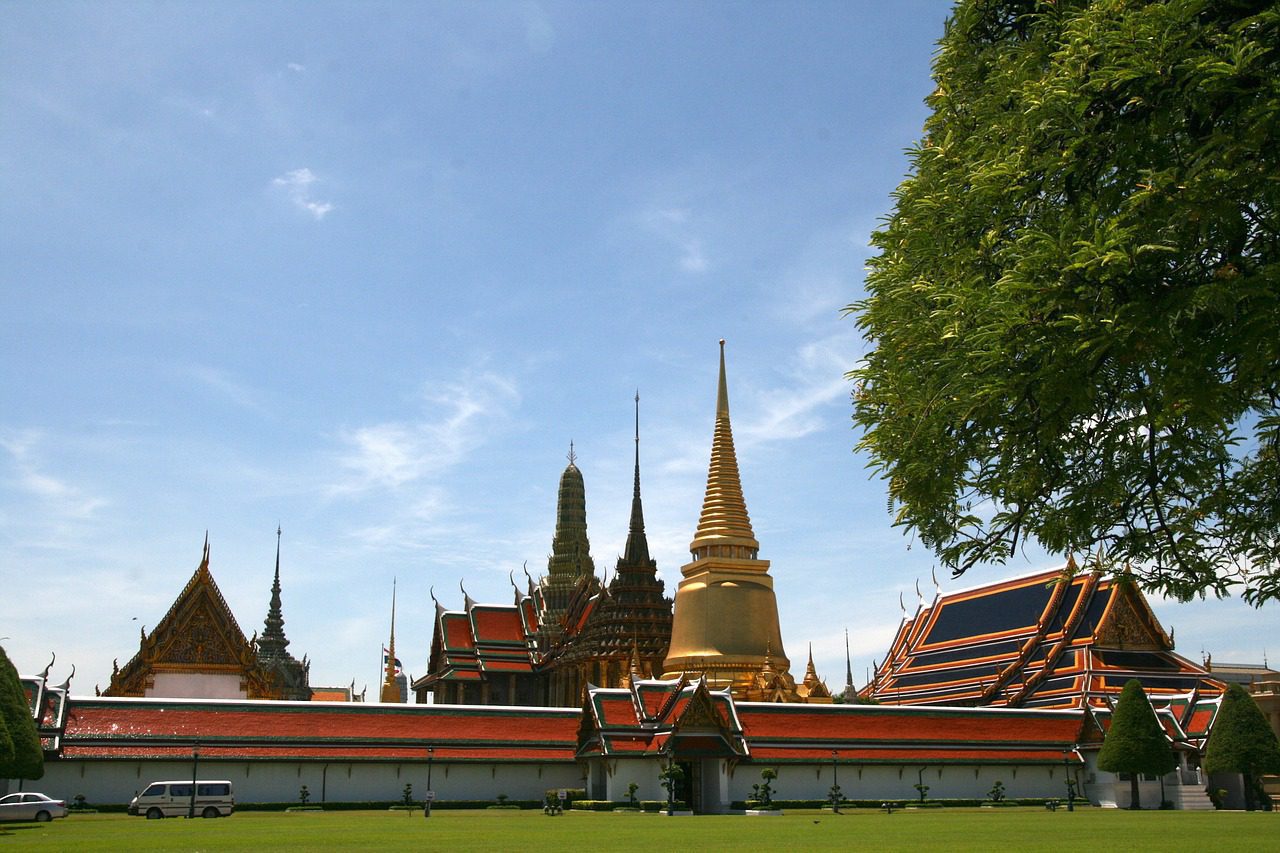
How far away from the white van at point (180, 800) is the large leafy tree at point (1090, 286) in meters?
29.5

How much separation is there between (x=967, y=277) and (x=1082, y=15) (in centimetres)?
249

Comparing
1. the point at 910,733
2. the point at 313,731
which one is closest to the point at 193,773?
the point at 313,731

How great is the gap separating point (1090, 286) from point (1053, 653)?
4931 cm

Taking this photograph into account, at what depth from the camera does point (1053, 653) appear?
5403cm

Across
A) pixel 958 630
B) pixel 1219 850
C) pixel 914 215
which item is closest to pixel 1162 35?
pixel 914 215

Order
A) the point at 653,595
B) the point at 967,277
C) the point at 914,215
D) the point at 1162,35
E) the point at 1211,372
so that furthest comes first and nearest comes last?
the point at 653,595, the point at 914,215, the point at 967,277, the point at 1211,372, the point at 1162,35

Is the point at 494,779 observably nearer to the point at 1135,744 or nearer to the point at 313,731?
the point at 313,731

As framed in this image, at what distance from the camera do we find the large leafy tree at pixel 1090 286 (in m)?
8.65

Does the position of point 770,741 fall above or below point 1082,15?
below

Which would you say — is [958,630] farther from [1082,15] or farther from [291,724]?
[1082,15]

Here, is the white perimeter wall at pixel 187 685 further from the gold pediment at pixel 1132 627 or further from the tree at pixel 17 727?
the gold pediment at pixel 1132 627

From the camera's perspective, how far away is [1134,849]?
19.1 metres

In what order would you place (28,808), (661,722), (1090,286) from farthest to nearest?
(661,722) → (28,808) → (1090,286)

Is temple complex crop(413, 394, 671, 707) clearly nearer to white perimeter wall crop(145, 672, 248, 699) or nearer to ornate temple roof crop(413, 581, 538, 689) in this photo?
ornate temple roof crop(413, 581, 538, 689)
